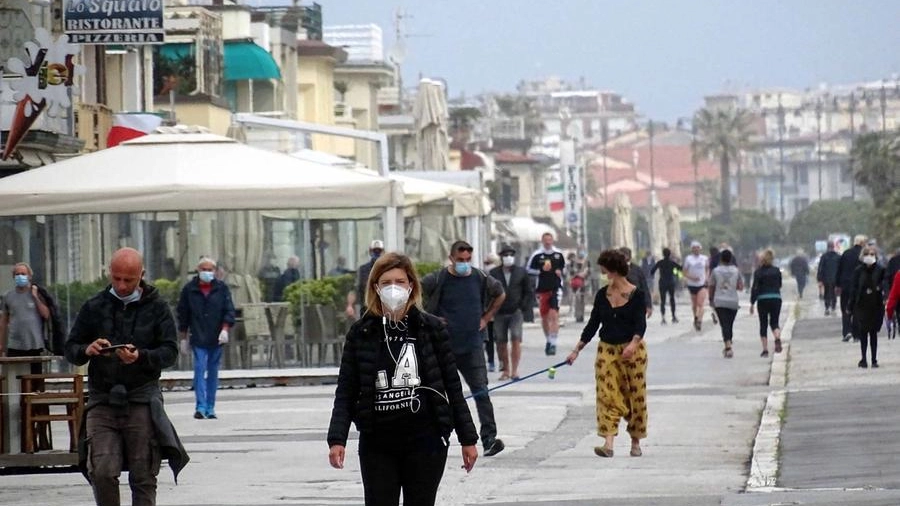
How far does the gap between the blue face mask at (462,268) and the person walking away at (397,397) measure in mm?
8472

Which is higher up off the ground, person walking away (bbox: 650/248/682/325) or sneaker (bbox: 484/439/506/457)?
person walking away (bbox: 650/248/682/325)

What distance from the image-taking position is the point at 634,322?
17.0m

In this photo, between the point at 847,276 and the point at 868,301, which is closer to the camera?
the point at 868,301

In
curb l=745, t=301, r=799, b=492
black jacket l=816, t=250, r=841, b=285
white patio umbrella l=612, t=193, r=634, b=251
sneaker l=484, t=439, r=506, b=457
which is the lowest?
curb l=745, t=301, r=799, b=492

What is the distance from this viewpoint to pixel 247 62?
4966 centimetres

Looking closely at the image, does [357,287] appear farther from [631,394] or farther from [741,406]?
[631,394]

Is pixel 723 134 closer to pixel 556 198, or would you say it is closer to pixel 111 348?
pixel 556 198

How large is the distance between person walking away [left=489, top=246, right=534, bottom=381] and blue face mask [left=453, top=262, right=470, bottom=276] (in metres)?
8.33

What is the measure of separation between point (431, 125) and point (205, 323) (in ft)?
89.5

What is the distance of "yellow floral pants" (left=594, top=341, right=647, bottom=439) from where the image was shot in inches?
661

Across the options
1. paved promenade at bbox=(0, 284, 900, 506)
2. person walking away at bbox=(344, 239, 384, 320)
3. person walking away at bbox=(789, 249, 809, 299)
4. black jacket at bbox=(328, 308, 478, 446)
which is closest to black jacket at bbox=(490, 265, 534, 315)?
paved promenade at bbox=(0, 284, 900, 506)

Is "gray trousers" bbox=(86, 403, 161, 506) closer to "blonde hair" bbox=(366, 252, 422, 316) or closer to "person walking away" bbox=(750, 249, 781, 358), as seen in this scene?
"blonde hair" bbox=(366, 252, 422, 316)

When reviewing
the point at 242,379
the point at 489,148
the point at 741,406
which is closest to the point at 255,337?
the point at 242,379

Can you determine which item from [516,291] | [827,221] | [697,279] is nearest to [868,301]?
[516,291]
